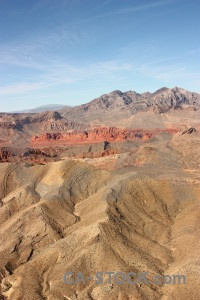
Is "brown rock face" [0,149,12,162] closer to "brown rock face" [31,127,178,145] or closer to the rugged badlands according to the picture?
the rugged badlands

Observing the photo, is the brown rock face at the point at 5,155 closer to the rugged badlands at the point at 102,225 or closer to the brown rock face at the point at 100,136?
the rugged badlands at the point at 102,225

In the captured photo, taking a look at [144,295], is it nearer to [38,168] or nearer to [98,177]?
[98,177]

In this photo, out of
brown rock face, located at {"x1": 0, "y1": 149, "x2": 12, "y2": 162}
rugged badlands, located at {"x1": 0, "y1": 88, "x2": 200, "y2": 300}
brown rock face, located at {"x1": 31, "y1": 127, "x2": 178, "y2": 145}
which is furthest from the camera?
brown rock face, located at {"x1": 31, "y1": 127, "x2": 178, "y2": 145}

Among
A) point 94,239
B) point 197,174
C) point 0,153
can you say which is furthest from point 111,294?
point 0,153

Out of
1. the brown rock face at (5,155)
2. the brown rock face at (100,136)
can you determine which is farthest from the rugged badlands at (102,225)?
the brown rock face at (100,136)

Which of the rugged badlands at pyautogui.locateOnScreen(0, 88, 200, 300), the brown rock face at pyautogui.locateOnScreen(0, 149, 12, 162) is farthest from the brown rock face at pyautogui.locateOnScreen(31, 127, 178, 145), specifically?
the rugged badlands at pyautogui.locateOnScreen(0, 88, 200, 300)

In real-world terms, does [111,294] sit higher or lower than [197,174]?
lower

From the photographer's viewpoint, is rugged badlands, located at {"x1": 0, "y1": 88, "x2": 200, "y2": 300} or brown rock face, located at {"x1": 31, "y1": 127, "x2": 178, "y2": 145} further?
brown rock face, located at {"x1": 31, "y1": 127, "x2": 178, "y2": 145}

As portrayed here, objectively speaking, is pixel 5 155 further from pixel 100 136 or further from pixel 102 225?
pixel 102 225
